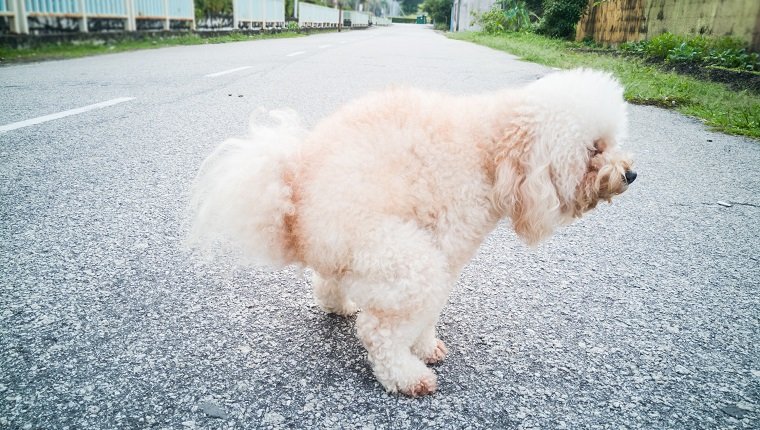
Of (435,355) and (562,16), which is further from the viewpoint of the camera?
(562,16)

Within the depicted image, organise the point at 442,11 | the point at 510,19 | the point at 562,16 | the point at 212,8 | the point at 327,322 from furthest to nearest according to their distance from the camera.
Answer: the point at 442,11 → the point at 510,19 → the point at 562,16 → the point at 212,8 → the point at 327,322

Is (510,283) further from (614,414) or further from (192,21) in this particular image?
(192,21)

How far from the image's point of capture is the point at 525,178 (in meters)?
1.83

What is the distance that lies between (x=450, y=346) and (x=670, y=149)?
13.7ft

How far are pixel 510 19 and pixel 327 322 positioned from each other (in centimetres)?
3101

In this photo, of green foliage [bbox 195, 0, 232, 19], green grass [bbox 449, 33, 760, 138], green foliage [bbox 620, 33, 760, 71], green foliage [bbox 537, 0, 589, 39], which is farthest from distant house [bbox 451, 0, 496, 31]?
green grass [bbox 449, 33, 760, 138]

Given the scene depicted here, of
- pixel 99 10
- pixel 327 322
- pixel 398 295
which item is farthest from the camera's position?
pixel 99 10

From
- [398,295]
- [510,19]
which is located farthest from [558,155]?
[510,19]

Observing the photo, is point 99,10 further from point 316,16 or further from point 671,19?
point 316,16

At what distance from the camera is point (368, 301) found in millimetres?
1792

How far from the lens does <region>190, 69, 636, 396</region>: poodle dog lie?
1.73 m

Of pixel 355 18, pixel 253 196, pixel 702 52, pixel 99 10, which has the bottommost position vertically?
pixel 253 196

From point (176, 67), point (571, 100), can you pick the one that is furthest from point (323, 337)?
point (176, 67)

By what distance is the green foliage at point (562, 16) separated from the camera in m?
21.6
